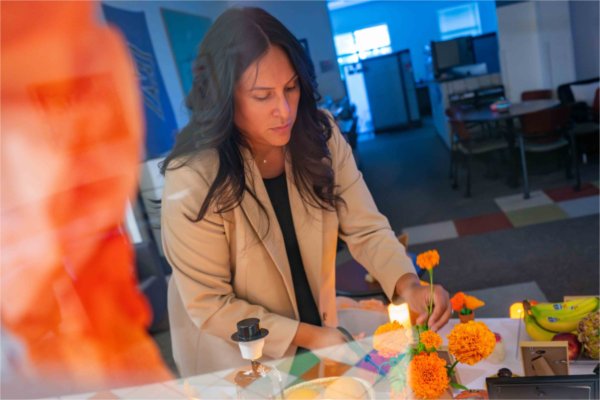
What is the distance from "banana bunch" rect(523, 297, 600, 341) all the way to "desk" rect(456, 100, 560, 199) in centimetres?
93

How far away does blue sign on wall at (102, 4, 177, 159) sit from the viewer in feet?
3.97

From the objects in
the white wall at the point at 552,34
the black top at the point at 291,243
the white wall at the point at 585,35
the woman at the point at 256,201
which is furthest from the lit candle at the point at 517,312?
the white wall at the point at 585,35

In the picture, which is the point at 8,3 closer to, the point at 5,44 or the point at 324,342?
the point at 5,44

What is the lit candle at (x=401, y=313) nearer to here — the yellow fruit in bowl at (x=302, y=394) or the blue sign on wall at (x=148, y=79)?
the yellow fruit in bowl at (x=302, y=394)

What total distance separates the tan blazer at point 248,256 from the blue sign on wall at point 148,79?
0.15 meters

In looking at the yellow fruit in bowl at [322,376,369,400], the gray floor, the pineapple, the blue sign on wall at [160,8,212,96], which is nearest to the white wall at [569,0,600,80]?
the gray floor

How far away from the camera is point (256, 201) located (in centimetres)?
103

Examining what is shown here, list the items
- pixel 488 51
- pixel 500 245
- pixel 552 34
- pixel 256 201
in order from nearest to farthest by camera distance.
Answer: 1. pixel 256 201
2. pixel 488 51
3. pixel 552 34
4. pixel 500 245

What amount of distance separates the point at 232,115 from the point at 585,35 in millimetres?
2483

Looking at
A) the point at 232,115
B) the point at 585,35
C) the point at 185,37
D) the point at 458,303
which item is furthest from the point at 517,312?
the point at 585,35

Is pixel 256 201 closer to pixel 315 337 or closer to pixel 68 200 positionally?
pixel 315 337

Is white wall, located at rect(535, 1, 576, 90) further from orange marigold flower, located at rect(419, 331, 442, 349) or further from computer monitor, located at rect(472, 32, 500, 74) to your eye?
orange marigold flower, located at rect(419, 331, 442, 349)

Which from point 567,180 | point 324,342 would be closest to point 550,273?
point 567,180

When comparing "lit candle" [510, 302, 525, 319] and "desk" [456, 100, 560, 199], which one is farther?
"desk" [456, 100, 560, 199]
